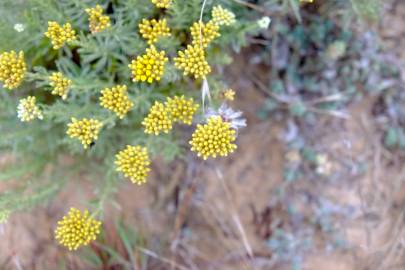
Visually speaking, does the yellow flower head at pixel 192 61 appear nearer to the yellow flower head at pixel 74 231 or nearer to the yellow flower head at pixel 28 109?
the yellow flower head at pixel 28 109

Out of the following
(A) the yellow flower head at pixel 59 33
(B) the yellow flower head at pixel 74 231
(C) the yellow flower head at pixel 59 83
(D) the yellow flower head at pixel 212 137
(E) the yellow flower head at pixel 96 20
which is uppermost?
(E) the yellow flower head at pixel 96 20

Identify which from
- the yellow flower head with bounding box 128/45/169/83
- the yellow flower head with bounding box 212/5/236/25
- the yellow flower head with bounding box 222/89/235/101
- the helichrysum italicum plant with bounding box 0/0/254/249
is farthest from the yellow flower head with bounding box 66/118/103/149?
A: the yellow flower head with bounding box 212/5/236/25

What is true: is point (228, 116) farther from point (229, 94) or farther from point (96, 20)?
point (96, 20)

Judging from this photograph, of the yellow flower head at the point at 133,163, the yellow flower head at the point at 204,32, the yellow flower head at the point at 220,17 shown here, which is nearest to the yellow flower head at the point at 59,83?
the yellow flower head at the point at 133,163

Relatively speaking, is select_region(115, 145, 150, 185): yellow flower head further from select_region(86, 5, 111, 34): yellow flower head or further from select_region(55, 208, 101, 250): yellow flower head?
select_region(86, 5, 111, 34): yellow flower head

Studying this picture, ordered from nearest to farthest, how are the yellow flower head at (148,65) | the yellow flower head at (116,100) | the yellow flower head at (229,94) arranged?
1. the yellow flower head at (148,65)
2. the yellow flower head at (116,100)
3. the yellow flower head at (229,94)

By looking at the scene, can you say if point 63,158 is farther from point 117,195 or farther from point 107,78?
point 107,78

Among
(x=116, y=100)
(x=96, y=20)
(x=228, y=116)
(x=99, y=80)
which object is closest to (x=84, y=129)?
(x=116, y=100)

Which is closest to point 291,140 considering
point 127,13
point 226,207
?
point 226,207
